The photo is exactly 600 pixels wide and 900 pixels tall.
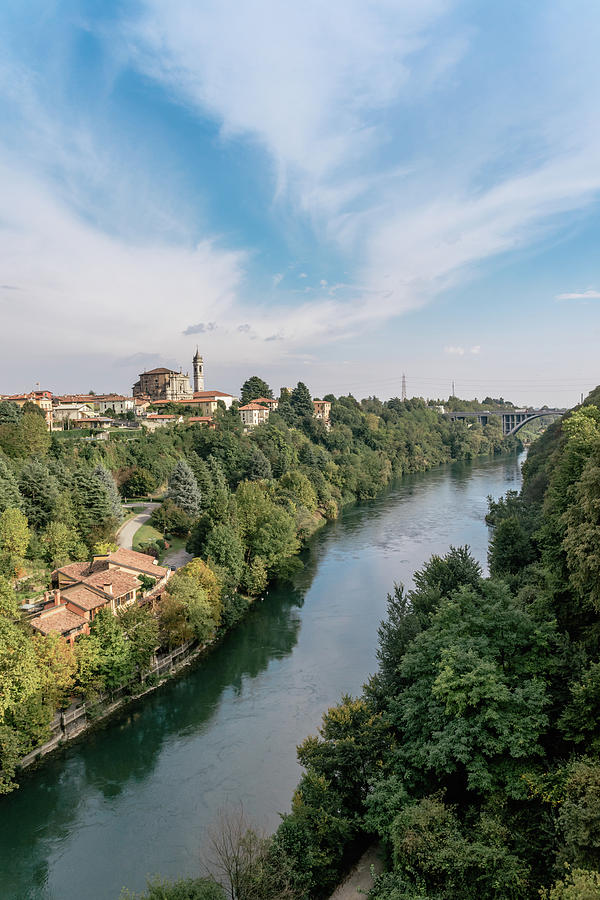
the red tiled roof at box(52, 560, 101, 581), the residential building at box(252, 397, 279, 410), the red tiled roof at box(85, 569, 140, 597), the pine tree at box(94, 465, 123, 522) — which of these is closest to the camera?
the red tiled roof at box(85, 569, 140, 597)

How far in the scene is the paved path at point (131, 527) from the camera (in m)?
31.0

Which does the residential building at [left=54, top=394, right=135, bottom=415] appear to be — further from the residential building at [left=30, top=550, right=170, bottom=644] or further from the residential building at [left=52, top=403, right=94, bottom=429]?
the residential building at [left=30, top=550, right=170, bottom=644]

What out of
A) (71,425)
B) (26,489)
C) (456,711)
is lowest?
(456,711)

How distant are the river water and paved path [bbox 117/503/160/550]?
29.0ft

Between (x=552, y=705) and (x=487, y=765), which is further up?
(x=552, y=705)

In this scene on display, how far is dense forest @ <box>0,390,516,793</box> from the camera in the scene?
1645cm

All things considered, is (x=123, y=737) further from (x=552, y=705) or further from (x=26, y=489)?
(x=26, y=489)

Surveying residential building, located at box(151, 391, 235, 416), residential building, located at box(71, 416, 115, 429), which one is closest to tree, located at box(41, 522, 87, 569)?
residential building, located at box(71, 416, 115, 429)

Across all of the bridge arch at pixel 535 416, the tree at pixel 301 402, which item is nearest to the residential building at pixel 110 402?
the tree at pixel 301 402

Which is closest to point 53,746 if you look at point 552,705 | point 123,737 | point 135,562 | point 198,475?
point 123,737

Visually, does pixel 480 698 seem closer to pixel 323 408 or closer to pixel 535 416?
pixel 323 408

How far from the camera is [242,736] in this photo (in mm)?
17062

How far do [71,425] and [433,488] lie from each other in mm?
39164

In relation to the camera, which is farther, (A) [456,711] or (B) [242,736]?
(B) [242,736]
